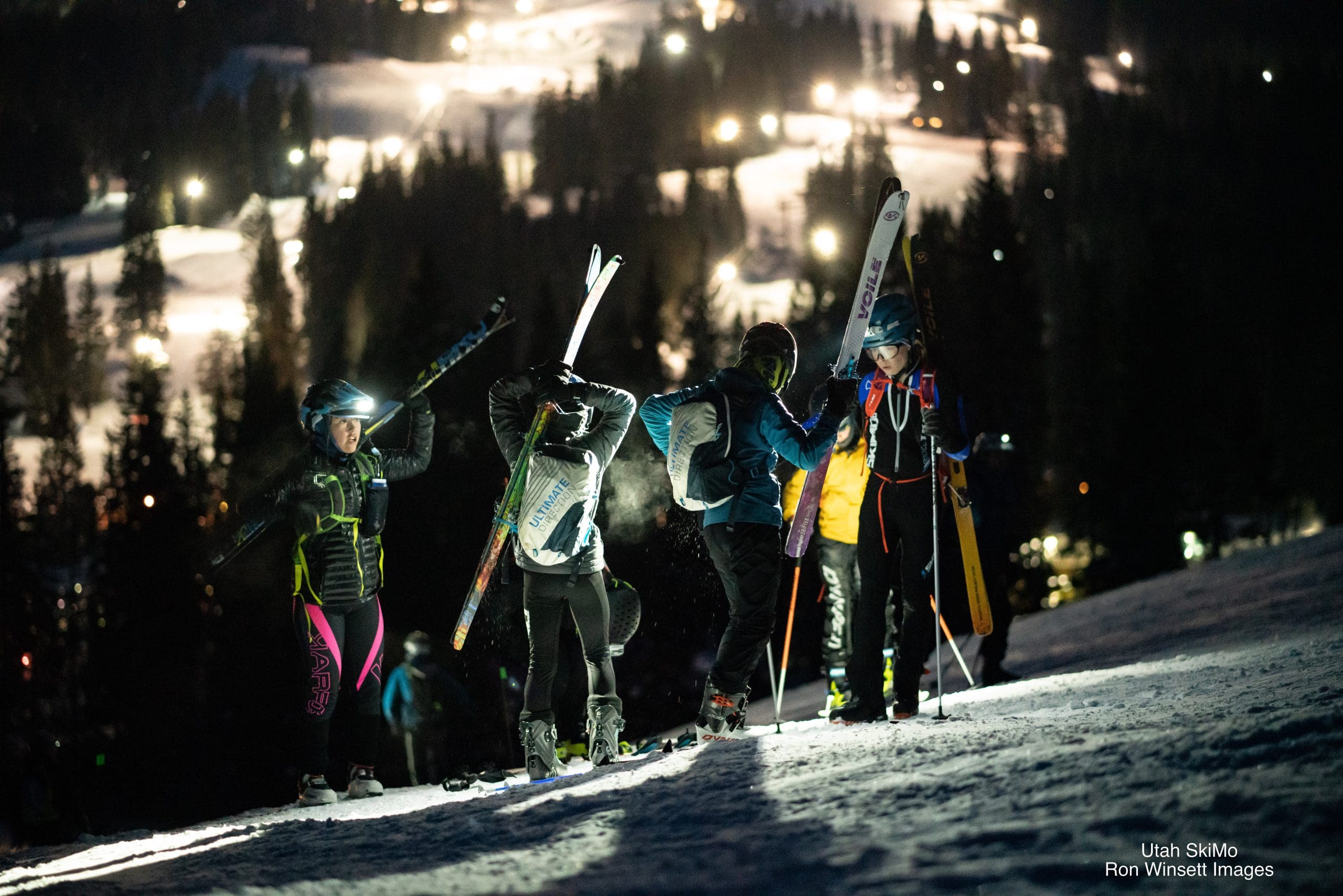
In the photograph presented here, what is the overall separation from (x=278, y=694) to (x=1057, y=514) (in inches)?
1378

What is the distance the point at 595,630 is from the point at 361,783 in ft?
6.28

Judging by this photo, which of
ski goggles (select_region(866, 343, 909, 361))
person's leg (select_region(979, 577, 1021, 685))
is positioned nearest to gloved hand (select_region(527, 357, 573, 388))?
ski goggles (select_region(866, 343, 909, 361))

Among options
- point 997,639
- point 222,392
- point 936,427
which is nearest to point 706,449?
point 936,427

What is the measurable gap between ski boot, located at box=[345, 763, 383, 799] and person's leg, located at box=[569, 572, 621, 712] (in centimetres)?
158

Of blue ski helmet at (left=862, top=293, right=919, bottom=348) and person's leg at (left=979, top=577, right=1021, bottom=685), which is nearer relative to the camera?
blue ski helmet at (left=862, top=293, right=919, bottom=348)

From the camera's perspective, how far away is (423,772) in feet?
34.9

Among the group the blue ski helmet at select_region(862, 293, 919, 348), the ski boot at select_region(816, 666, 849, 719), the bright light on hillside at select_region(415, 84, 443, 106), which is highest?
the bright light on hillside at select_region(415, 84, 443, 106)

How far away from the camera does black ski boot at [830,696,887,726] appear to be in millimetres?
6172

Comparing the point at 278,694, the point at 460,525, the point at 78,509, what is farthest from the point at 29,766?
the point at 78,509

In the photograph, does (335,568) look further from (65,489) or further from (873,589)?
(65,489)

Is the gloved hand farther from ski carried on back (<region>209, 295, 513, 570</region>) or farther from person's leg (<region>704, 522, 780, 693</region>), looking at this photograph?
person's leg (<region>704, 522, 780, 693</region>)

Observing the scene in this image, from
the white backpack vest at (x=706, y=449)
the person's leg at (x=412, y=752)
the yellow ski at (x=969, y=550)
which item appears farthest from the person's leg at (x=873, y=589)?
the person's leg at (x=412, y=752)

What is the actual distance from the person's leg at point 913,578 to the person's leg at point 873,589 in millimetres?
80

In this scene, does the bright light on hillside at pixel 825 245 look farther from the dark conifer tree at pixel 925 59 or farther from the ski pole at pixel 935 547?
the ski pole at pixel 935 547
